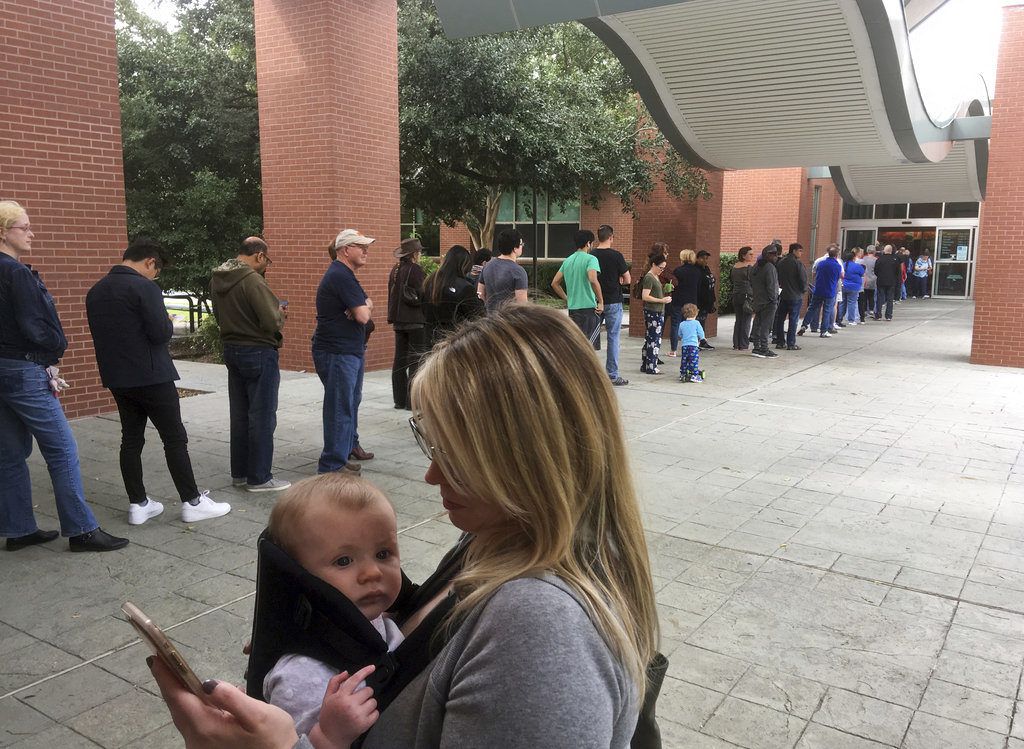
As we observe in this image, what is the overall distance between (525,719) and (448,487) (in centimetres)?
37

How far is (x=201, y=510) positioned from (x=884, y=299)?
19632 millimetres

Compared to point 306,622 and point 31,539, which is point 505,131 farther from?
point 306,622

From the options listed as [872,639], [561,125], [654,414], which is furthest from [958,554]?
[561,125]

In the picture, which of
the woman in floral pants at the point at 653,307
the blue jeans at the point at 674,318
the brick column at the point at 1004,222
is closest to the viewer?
the woman in floral pants at the point at 653,307

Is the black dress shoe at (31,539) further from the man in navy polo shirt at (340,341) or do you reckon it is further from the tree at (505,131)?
the tree at (505,131)

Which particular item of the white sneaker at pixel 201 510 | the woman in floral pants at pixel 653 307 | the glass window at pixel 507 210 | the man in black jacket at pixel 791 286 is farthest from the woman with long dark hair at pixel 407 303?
the glass window at pixel 507 210

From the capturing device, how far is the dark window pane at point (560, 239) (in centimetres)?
3011

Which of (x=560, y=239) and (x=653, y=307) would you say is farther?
(x=560, y=239)

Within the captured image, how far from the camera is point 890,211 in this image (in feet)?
94.3

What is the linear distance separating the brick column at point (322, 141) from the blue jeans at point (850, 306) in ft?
40.1

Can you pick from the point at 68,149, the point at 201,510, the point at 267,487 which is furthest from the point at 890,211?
the point at 201,510

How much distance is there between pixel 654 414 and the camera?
8.72 metres

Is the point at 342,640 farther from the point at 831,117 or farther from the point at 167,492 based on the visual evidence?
the point at 831,117

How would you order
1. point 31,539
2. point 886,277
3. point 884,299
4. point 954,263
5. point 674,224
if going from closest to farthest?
1. point 31,539
2. point 674,224
3. point 886,277
4. point 884,299
5. point 954,263
